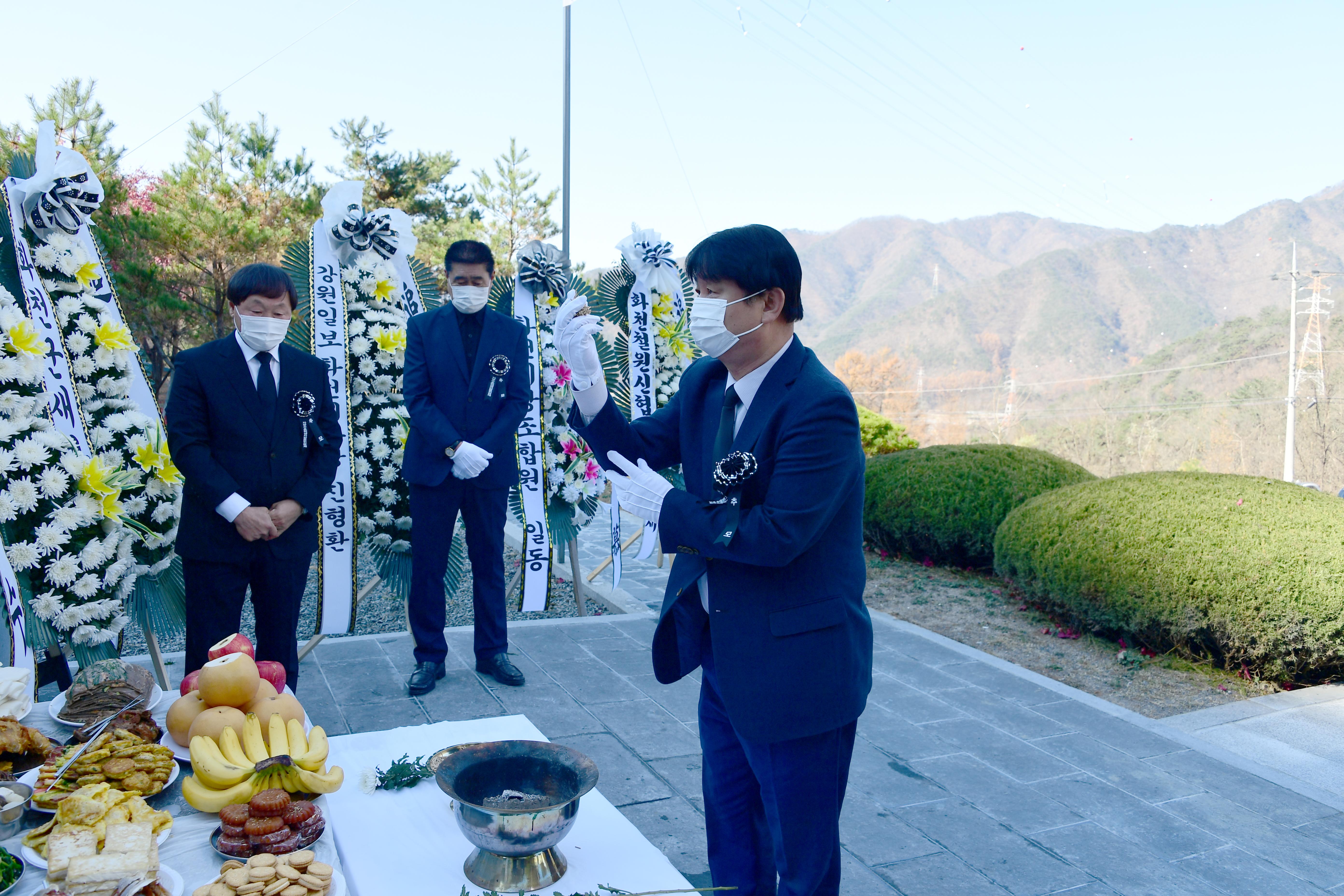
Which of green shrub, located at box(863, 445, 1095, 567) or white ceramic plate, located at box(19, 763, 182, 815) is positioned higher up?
white ceramic plate, located at box(19, 763, 182, 815)

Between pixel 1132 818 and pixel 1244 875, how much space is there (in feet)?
1.44

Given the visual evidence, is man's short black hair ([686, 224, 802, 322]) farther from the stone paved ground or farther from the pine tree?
the pine tree

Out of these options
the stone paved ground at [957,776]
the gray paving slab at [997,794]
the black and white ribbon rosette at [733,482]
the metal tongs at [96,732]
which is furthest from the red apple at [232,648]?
the gray paving slab at [997,794]

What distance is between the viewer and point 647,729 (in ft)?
14.1

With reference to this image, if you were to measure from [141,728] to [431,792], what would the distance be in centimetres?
78

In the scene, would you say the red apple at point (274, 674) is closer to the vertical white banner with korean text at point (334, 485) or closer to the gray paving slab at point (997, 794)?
the vertical white banner with korean text at point (334, 485)

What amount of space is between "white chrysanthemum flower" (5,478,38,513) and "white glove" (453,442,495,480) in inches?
70.0

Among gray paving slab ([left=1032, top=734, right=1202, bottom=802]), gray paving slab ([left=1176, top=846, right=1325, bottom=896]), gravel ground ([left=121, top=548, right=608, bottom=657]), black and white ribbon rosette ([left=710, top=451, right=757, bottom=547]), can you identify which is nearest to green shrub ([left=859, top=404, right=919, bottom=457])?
gravel ground ([left=121, top=548, right=608, bottom=657])

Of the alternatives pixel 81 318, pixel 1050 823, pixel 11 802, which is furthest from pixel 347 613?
pixel 1050 823

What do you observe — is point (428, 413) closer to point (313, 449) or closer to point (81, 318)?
point (313, 449)

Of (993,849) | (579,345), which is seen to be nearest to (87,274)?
(579,345)

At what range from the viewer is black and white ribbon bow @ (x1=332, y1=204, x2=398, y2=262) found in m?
5.17

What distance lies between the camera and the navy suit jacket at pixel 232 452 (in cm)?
361

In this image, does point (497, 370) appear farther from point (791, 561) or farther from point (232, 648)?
point (791, 561)
